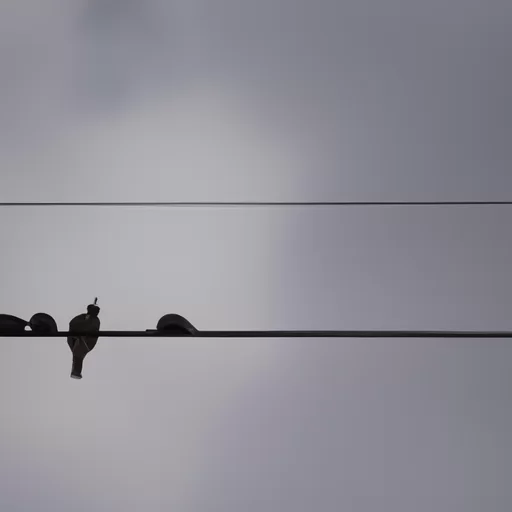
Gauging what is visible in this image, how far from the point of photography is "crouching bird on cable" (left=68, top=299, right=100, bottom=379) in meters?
0.90

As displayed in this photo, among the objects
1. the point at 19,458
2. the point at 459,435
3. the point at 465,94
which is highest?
the point at 465,94

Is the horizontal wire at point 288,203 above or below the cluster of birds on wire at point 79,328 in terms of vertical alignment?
above

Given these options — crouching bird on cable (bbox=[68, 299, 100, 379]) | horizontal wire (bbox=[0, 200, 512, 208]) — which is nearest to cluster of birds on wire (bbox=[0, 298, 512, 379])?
crouching bird on cable (bbox=[68, 299, 100, 379])

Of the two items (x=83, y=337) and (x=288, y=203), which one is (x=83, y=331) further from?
(x=288, y=203)

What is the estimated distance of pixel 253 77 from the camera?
3.52 feet

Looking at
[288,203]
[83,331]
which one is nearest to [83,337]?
[83,331]

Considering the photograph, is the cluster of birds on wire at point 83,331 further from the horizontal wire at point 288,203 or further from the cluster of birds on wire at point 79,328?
the horizontal wire at point 288,203

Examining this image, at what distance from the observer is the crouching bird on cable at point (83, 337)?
2.97 feet

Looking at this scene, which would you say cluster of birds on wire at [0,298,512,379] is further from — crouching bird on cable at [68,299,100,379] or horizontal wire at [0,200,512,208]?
horizontal wire at [0,200,512,208]

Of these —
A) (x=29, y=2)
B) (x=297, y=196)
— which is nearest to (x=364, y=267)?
(x=297, y=196)

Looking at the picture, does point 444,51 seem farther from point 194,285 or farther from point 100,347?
point 100,347

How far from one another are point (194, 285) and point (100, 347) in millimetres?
176

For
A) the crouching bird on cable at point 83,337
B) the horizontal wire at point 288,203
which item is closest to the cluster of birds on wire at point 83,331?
the crouching bird on cable at point 83,337

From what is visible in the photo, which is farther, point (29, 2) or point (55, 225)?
point (29, 2)
